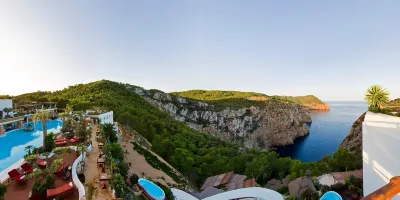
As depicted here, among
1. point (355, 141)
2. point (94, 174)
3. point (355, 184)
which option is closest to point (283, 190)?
point (355, 184)

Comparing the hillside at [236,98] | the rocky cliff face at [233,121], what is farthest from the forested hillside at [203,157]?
the hillside at [236,98]

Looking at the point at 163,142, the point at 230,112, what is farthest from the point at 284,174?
the point at 230,112

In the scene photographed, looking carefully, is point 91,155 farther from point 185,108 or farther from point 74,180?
point 185,108

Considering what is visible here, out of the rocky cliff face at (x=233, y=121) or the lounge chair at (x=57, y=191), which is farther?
the rocky cliff face at (x=233, y=121)

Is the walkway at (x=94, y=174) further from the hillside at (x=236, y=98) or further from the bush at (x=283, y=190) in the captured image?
the hillside at (x=236, y=98)

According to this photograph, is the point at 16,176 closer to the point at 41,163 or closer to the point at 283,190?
the point at 41,163

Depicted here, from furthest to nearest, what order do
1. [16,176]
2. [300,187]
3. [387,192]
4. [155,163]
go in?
[155,163] → [300,187] → [16,176] → [387,192]
